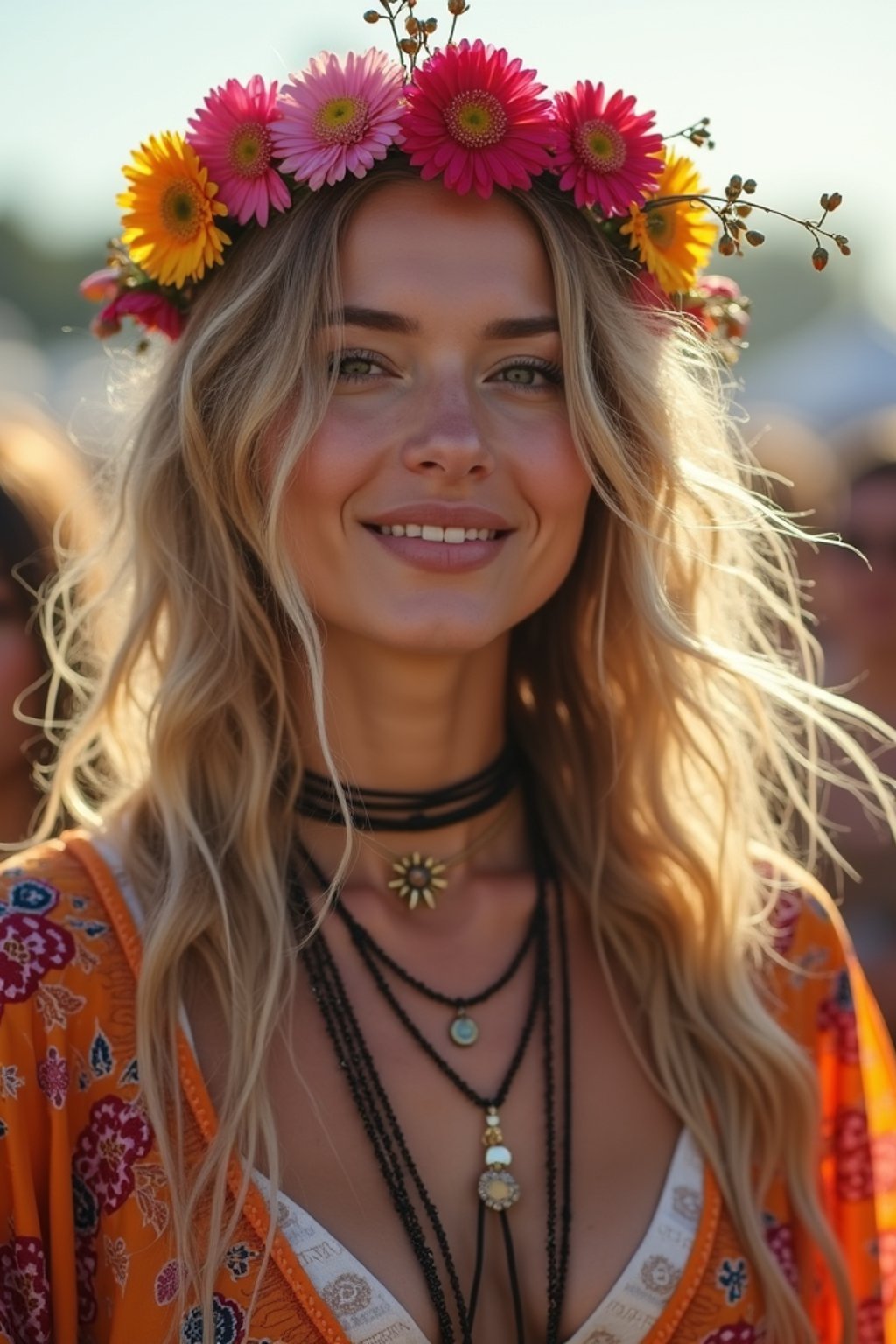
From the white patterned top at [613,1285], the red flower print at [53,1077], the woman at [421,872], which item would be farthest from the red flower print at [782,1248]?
the red flower print at [53,1077]

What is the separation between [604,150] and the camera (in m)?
2.34

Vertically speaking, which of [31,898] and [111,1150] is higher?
[31,898]

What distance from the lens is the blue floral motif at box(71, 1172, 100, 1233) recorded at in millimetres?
2014

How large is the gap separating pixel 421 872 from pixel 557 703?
1.45 feet

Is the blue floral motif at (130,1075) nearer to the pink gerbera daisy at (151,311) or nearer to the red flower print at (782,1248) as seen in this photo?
the red flower print at (782,1248)

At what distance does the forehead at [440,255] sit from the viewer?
2.22 metres

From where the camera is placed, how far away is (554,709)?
8.92ft

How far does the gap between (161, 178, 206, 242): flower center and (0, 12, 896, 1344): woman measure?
0.04ft

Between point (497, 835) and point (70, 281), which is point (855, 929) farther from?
point (70, 281)

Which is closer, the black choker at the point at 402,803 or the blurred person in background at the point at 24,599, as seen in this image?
the black choker at the point at 402,803

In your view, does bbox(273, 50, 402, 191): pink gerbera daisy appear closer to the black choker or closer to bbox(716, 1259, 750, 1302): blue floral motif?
the black choker

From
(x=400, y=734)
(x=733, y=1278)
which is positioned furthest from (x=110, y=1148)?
(x=733, y=1278)

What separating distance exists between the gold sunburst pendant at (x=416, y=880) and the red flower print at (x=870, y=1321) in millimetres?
863

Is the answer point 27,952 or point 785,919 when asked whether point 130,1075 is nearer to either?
point 27,952
